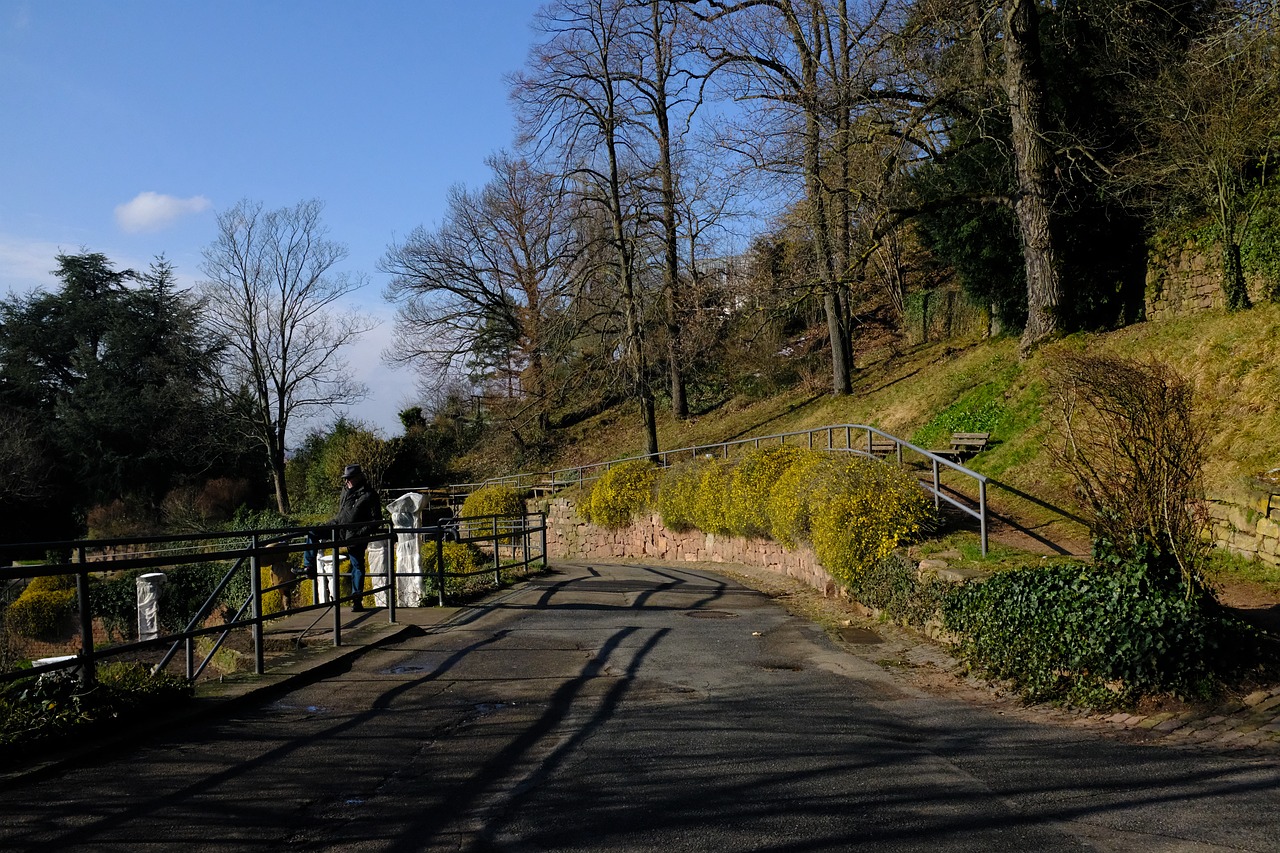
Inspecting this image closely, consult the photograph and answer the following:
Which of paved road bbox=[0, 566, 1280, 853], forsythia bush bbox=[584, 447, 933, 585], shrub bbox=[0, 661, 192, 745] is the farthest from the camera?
forsythia bush bbox=[584, 447, 933, 585]

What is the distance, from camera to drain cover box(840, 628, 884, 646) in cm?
1049

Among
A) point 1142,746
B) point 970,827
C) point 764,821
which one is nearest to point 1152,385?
point 1142,746

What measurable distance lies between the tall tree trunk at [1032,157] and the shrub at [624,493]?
411 inches

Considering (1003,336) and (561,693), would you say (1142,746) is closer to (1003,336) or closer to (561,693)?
(561,693)

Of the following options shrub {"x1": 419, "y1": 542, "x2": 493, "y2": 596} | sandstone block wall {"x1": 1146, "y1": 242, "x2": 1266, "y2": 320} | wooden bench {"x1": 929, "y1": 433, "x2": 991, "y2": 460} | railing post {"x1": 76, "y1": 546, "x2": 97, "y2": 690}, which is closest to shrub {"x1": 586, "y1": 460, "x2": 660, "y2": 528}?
shrub {"x1": 419, "y1": 542, "x2": 493, "y2": 596}

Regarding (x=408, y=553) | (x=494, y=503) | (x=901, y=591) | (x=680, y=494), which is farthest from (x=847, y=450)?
(x=494, y=503)

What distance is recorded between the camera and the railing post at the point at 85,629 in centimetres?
599

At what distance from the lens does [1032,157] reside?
773 inches

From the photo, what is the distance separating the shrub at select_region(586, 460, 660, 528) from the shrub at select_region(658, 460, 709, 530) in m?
1.95

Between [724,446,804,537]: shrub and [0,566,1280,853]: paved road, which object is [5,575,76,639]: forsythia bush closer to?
[724,446,804,537]: shrub

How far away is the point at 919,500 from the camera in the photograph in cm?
1220

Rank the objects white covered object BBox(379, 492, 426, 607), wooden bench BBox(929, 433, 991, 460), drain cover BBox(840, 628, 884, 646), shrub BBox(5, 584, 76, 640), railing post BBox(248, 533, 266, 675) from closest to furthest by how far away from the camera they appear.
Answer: railing post BBox(248, 533, 266, 675) → drain cover BBox(840, 628, 884, 646) → white covered object BBox(379, 492, 426, 607) → wooden bench BBox(929, 433, 991, 460) → shrub BBox(5, 584, 76, 640)

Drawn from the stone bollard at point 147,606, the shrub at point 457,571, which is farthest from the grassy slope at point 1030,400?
Answer: the stone bollard at point 147,606

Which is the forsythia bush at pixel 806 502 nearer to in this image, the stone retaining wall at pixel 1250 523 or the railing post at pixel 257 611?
the stone retaining wall at pixel 1250 523
